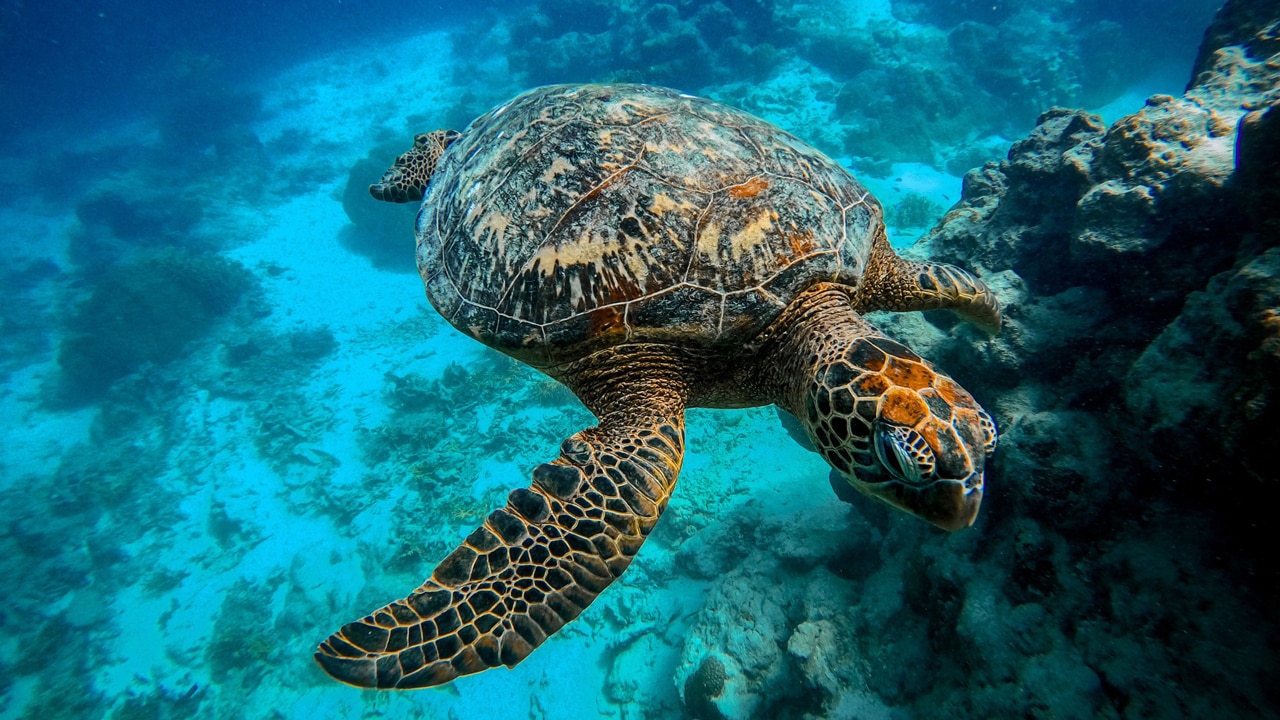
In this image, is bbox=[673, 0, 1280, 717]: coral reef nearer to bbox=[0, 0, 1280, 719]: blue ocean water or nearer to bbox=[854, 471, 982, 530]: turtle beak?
bbox=[0, 0, 1280, 719]: blue ocean water

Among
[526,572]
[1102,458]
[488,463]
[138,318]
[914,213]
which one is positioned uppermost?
[1102,458]

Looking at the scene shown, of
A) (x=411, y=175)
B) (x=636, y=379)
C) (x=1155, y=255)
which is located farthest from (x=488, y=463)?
(x=1155, y=255)

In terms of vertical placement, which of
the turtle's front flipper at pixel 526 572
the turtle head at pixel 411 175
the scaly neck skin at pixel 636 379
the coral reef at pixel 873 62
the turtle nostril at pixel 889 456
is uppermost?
the coral reef at pixel 873 62

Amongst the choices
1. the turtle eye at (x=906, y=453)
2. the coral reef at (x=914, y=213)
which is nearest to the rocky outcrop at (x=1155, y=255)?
the turtle eye at (x=906, y=453)

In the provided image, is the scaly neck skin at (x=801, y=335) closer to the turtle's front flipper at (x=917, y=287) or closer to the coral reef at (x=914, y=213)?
the turtle's front flipper at (x=917, y=287)

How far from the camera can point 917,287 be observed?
3807mm

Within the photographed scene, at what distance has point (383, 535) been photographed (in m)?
10.8

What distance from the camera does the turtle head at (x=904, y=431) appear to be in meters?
2.15

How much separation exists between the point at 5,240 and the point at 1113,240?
42754mm

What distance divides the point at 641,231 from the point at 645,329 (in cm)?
60

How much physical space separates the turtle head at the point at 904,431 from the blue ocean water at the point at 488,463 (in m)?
1.55

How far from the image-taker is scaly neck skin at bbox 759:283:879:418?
2.85 metres

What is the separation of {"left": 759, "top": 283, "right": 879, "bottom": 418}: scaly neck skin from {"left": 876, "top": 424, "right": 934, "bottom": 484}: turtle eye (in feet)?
1.91

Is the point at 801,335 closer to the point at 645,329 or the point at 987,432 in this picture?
the point at 645,329
